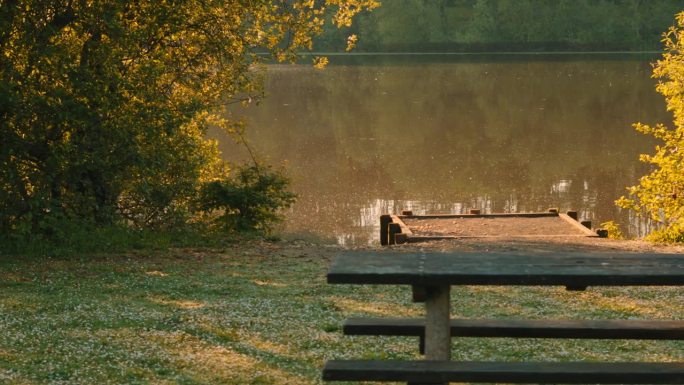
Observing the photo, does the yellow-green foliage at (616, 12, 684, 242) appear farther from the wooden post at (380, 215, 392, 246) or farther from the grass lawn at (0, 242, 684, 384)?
the grass lawn at (0, 242, 684, 384)

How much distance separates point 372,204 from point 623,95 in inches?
1332

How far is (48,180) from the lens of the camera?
56.5 feet

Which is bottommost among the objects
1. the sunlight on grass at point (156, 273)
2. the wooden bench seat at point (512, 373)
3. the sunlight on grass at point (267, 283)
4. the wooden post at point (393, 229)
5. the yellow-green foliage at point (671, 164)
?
the sunlight on grass at point (267, 283)

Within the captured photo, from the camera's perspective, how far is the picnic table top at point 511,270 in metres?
6.40

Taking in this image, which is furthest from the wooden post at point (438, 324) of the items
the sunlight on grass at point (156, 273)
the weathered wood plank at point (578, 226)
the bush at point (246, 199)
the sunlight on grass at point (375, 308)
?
the weathered wood plank at point (578, 226)

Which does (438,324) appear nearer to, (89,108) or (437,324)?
(437,324)

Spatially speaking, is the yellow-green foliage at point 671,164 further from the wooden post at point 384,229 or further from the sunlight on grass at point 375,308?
the sunlight on grass at point 375,308

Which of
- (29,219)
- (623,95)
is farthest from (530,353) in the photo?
(623,95)

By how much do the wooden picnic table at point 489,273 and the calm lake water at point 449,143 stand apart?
18.7 meters

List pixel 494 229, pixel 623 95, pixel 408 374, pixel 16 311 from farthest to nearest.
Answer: pixel 623 95 → pixel 494 229 → pixel 16 311 → pixel 408 374

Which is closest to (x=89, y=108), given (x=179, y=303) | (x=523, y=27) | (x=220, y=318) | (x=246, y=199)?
(x=179, y=303)

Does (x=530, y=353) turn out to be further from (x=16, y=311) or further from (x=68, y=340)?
(x=16, y=311)

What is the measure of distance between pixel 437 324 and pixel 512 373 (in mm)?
633

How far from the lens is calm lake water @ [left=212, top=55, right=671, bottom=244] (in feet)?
101
